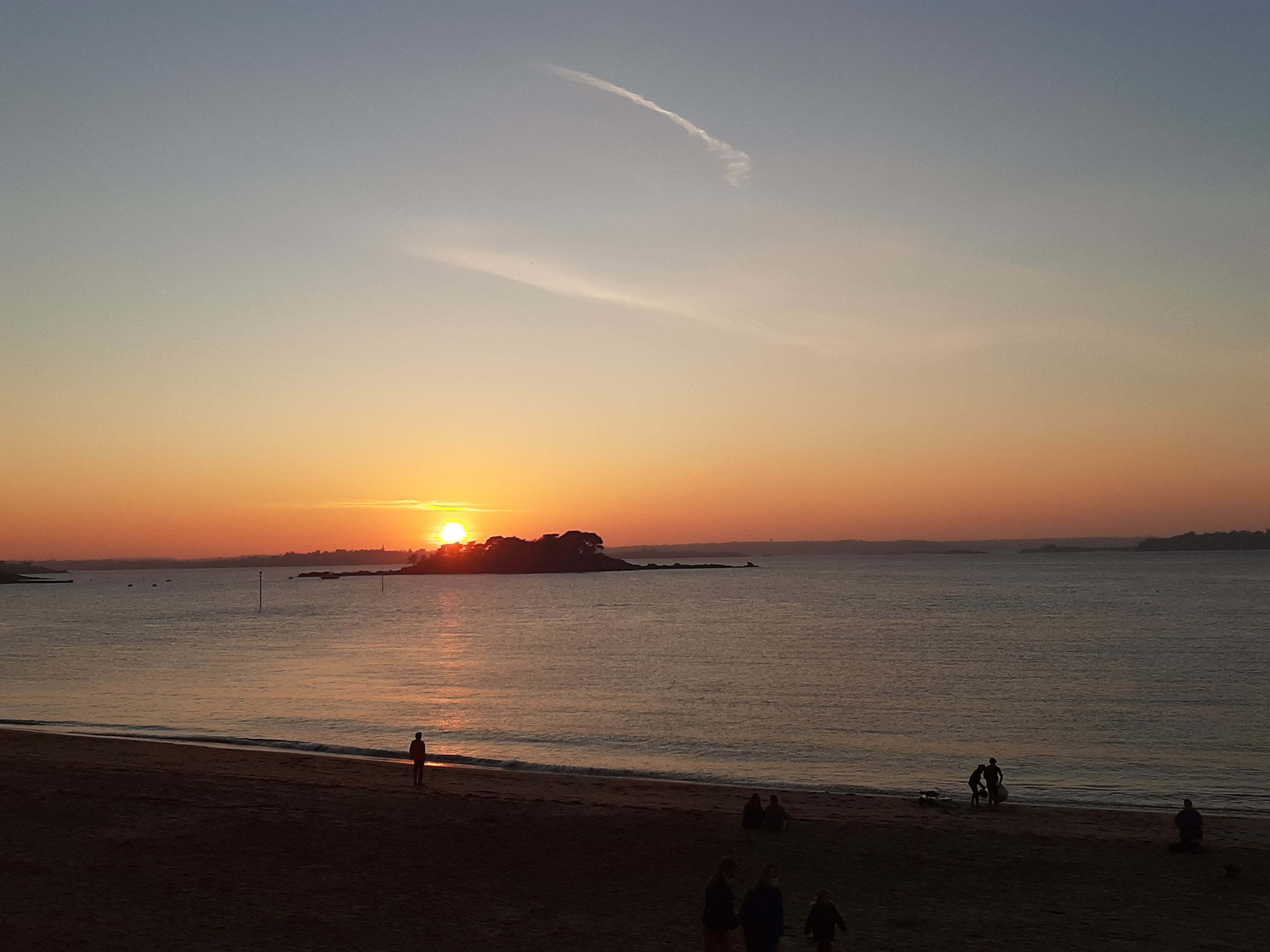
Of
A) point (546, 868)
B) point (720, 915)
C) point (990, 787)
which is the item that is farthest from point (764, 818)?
point (720, 915)

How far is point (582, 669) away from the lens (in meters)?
59.5

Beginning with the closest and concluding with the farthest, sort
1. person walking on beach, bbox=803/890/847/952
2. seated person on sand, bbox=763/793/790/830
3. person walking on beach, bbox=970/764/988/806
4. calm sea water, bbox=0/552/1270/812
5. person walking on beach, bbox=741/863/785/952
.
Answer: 1. person walking on beach, bbox=741/863/785/952
2. person walking on beach, bbox=803/890/847/952
3. seated person on sand, bbox=763/793/790/830
4. person walking on beach, bbox=970/764/988/806
5. calm sea water, bbox=0/552/1270/812

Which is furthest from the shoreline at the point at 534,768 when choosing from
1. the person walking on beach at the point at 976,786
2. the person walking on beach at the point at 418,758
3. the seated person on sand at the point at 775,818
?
the seated person on sand at the point at 775,818

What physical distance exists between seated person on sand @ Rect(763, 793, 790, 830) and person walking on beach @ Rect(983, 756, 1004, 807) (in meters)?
6.09

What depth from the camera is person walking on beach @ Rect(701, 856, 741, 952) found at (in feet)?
34.4

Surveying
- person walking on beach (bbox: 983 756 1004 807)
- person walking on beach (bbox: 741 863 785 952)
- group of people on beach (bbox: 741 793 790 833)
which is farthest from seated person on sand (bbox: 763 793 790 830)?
person walking on beach (bbox: 741 863 785 952)

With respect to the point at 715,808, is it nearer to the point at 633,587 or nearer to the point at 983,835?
the point at 983,835

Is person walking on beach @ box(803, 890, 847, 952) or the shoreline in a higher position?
person walking on beach @ box(803, 890, 847, 952)

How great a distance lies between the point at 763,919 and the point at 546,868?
823 centimetres

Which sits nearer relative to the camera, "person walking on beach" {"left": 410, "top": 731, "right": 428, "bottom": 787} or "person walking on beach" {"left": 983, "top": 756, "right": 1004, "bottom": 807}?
"person walking on beach" {"left": 983, "top": 756, "right": 1004, "bottom": 807}

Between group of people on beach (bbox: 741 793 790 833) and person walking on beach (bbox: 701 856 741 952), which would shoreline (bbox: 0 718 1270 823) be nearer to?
group of people on beach (bbox: 741 793 790 833)

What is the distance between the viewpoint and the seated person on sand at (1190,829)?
747 inches

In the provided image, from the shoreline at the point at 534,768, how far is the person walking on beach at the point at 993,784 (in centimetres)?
62

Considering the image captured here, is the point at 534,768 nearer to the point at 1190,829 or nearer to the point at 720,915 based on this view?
the point at 1190,829
